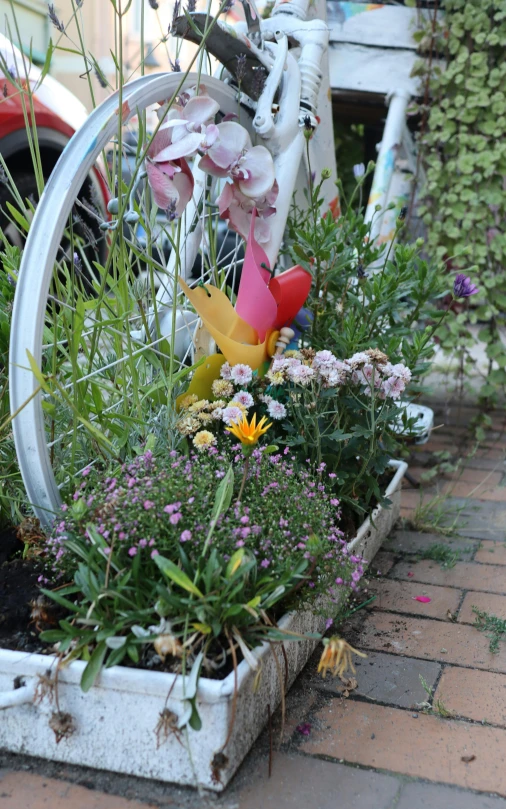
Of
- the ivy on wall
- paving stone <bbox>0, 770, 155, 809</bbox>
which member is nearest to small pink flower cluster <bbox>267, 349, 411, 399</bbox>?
paving stone <bbox>0, 770, 155, 809</bbox>

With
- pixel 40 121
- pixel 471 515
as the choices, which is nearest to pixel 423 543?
pixel 471 515

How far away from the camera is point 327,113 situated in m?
2.44

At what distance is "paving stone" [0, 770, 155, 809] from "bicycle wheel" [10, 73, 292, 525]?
16.5 inches

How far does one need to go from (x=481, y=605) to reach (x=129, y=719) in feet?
3.08

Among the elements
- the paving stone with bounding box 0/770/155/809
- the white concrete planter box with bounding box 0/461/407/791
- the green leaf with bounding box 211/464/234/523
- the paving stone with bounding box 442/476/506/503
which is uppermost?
the green leaf with bounding box 211/464/234/523

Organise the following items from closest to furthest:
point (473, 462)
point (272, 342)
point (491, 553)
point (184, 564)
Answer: point (184, 564) → point (272, 342) → point (491, 553) → point (473, 462)

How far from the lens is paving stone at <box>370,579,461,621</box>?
1.72m

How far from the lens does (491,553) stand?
2.07 metres

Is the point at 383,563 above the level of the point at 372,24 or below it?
below

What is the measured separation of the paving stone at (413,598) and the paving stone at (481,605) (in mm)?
22

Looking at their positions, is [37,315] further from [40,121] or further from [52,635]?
[40,121]

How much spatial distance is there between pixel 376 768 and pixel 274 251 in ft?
3.76

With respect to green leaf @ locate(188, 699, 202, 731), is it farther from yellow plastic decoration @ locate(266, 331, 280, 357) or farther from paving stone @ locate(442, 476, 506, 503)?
paving stone @ locate(442, 476, 506, 503)

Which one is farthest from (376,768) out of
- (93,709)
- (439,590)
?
A: (439,590)
